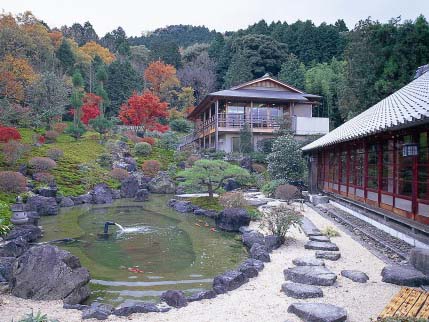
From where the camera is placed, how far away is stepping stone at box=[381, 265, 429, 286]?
5791 mm

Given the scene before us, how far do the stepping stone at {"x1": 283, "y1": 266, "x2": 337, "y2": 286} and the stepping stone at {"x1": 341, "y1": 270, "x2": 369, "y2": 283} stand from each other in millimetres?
301

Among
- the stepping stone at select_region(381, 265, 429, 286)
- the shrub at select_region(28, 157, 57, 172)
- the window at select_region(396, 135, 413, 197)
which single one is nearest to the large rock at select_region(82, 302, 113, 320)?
the stepping stone at select_region(381, 265, 429, 286)

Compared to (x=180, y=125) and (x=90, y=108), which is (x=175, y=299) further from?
(x=180, y=125)

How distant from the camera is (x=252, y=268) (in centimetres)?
682

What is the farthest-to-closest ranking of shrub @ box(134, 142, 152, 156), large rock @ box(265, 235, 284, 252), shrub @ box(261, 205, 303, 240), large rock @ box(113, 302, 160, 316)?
shrub @ box(134, 142, 152, 156)
shrub @ box(261, 205, 303, 240)
large rock @ box(265, 235, 284, 252)
large rock @ box(113, 302, 160, 316)

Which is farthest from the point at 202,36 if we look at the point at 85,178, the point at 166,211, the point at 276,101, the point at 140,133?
the point at 166,211

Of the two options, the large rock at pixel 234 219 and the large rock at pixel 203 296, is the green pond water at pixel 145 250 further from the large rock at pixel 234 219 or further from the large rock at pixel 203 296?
the large rock at pixel 203 296

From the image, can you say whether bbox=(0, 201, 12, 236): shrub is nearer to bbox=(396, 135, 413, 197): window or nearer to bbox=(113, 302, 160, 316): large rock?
bbox=(113, 302, 160, 316): large rock

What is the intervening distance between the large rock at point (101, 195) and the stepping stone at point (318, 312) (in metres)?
15.4

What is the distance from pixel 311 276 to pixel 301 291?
0.67 meters

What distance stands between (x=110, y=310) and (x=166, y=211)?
10.8 meters

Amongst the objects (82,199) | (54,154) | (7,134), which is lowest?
(82,199)

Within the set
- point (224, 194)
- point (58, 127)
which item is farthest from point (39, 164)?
point (224, 194)

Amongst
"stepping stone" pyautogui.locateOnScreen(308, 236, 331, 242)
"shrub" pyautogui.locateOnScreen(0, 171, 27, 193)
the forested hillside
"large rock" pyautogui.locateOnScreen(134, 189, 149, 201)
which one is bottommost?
"stepping stone" pyautogui.locateOnScreen(308, 236, 331, 242)
